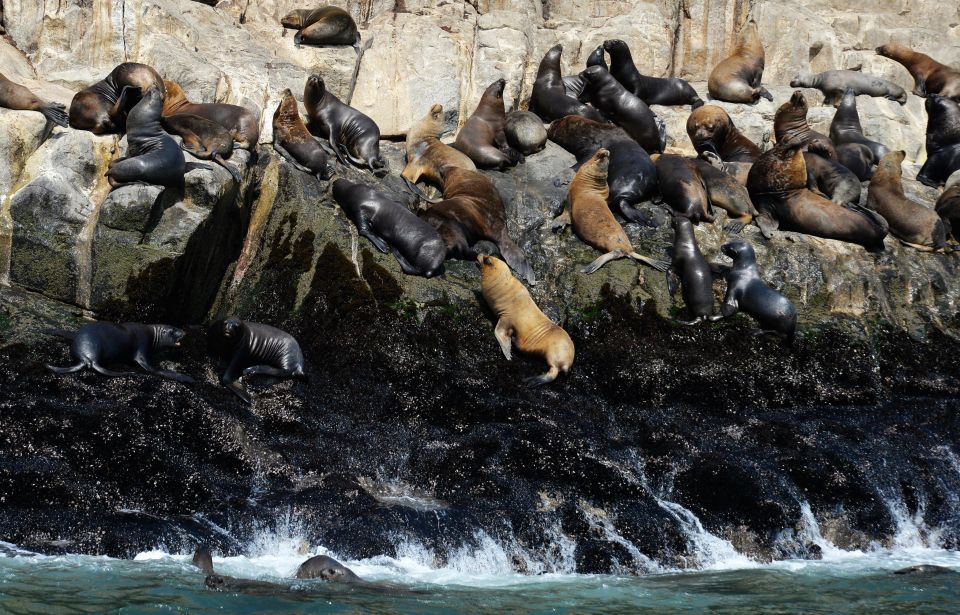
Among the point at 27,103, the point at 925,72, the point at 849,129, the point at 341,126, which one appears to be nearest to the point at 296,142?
the point at 341,126

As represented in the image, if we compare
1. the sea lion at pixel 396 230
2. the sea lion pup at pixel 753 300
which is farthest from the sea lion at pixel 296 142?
the sea lion pup at pixel 753 300

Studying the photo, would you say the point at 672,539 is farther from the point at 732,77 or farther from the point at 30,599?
the point at 732,77

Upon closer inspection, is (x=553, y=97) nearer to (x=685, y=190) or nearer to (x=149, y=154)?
(x=685, y=190)

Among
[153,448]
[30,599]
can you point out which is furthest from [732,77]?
[30,599]

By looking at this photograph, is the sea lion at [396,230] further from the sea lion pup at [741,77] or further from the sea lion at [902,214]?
the sea lion pup at [741,77]

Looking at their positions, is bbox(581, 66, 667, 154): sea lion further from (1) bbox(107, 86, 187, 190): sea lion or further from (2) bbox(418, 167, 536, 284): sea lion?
(1) bbox(107, 86, 187, 190): sea lion

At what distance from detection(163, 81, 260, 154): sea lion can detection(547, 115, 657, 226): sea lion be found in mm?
3758

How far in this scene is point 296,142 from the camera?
10836 millimetres

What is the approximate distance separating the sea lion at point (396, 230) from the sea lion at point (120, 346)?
214 centimetres

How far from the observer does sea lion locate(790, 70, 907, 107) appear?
49.8ft

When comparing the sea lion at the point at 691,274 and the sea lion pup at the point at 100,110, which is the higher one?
the sea lion pup at the point at 100,110

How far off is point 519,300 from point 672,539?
9.72 ft

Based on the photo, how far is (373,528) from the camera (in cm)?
660

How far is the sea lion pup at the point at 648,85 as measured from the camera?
14.3 metres
